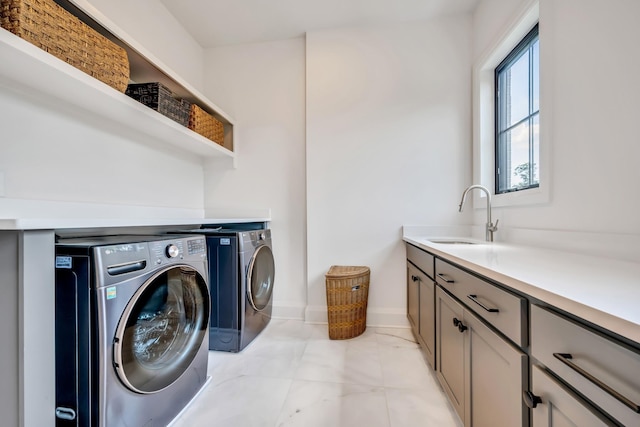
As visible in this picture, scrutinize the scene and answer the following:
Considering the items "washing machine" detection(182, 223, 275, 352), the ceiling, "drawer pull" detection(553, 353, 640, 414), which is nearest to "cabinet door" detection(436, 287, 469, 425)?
"drawer pull" detection(553, 353, 640, 414)

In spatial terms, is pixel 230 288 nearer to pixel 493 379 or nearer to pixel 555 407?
pixel 493 379

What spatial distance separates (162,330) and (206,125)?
1667 mm

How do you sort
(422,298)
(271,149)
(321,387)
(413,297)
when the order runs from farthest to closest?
1. (271,149)
2. (413,297)
3. (422,298)
4. (321,387)

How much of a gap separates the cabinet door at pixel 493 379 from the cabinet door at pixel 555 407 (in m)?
0.04

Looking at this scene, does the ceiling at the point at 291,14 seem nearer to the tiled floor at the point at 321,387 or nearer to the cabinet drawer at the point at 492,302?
the cabinet drawer at the point at 492,302

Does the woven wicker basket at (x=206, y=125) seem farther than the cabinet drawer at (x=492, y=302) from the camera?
Yes

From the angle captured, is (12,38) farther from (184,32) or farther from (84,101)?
(184,32)

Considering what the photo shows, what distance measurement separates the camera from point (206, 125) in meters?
2.23

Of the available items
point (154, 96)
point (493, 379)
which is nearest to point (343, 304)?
point (493, 379)

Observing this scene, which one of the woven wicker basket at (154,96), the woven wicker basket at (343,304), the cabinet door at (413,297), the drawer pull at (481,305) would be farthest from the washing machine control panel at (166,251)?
the cabinet door at (413,297)

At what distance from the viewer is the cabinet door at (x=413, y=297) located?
6.18ft

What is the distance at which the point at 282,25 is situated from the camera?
2391 millimetres

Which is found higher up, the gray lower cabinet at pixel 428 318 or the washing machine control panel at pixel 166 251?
the washing machine control panel at pixel 166 251

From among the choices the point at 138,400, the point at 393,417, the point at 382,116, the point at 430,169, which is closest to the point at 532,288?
the point at 393,417
